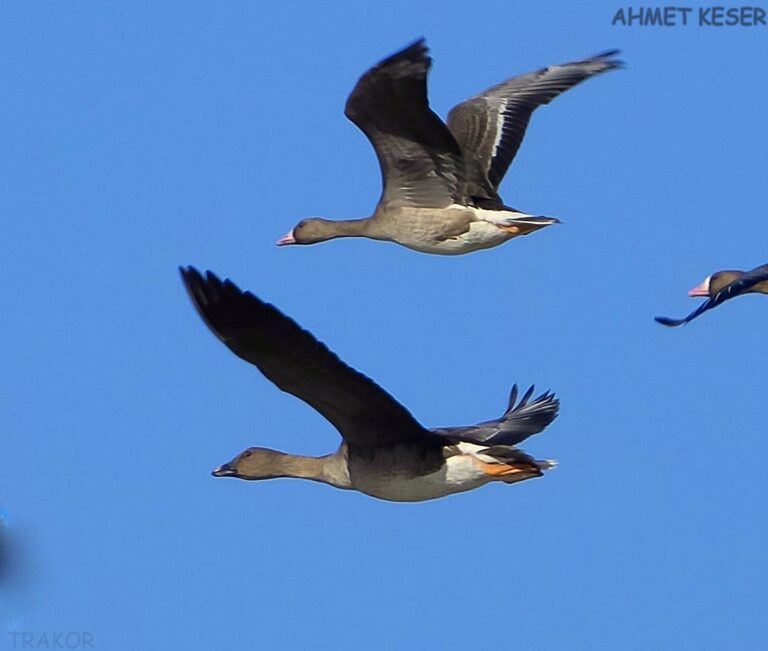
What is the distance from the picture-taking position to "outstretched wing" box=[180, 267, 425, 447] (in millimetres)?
15023

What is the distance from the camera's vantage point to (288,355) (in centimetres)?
1546

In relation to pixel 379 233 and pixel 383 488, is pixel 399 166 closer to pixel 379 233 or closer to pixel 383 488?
pixel 379 233

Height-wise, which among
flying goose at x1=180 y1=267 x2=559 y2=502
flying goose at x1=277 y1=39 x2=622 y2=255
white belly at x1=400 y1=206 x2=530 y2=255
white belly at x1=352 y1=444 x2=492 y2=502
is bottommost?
white belly at x1=352 y1=444 x2=492 y2=502

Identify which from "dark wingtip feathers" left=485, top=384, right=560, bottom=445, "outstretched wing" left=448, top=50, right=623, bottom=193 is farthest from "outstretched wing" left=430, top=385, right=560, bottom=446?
"outstretched wing" left=448, top=50, right=623, bottom=193

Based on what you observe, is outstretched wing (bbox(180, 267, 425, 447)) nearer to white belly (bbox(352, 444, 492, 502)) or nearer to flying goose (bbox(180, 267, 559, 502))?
flying goose (bbox(180, 267, 559, 502))

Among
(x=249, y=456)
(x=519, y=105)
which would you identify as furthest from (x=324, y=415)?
(x=519, y=105)

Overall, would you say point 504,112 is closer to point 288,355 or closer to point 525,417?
point 525,417

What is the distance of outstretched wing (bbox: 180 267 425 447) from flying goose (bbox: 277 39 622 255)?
360 cm

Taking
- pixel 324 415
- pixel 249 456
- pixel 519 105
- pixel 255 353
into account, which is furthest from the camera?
pixel 519 105

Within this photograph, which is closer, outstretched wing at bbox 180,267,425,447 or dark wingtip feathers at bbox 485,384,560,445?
outstretched wing at bbox 180,267,425,447

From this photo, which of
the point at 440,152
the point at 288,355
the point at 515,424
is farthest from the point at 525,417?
the point at 288,355

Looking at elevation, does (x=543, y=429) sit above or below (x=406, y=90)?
below

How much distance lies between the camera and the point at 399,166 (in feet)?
68.1

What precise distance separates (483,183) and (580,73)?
6.19 ft
